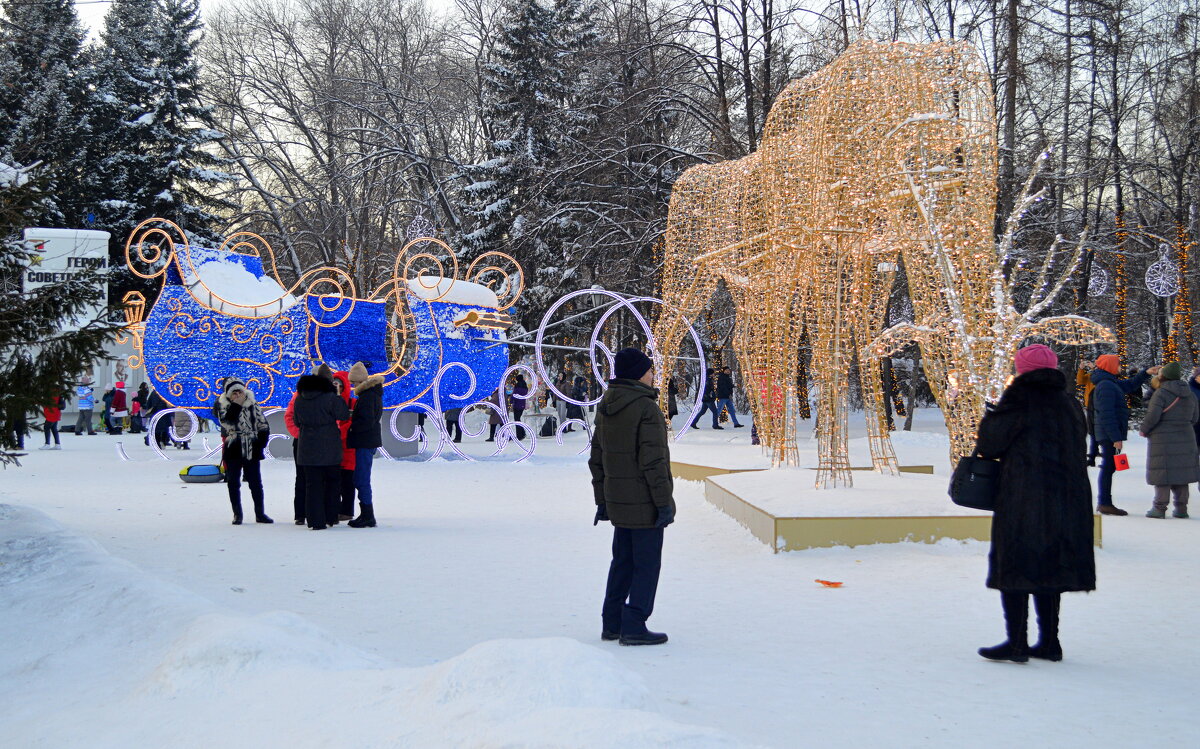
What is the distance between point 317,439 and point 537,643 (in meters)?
5.92

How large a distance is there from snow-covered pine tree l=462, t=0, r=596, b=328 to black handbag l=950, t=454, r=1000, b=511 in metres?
22.4

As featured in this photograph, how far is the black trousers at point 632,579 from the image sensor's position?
551 centimetres

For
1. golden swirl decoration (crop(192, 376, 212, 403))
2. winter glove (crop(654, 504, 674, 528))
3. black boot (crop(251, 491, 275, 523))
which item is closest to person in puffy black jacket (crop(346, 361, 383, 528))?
black boot (crop(251, 491, 275, 523))

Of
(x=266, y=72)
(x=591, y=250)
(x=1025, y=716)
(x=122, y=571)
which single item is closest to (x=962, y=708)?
(x=1025, y=716)

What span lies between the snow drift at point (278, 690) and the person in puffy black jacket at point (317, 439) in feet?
12.2

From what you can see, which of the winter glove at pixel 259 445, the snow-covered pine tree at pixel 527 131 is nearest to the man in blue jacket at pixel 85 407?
the snow-covered pine tree at pixel 527 131

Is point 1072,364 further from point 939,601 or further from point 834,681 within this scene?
point 834,681

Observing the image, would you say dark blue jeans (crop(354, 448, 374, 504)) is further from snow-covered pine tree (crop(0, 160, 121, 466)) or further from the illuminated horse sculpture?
the illuminated horse sculpture

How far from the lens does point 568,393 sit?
24.4 m

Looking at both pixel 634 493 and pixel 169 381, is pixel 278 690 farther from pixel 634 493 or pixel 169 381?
pixel 169 381

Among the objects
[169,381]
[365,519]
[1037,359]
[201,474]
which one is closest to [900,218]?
[1037,359]

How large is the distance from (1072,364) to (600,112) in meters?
13.1

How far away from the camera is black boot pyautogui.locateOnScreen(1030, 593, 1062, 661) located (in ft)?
16.8

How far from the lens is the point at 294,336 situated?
15500mm
